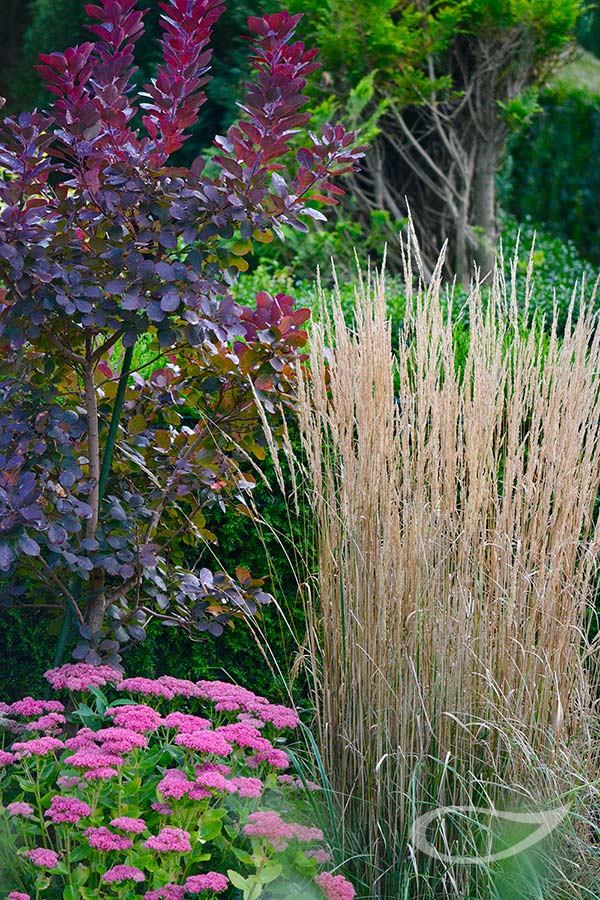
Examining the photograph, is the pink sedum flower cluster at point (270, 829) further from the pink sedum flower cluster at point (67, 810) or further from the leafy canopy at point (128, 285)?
the leafy canopy at point (128, 285)

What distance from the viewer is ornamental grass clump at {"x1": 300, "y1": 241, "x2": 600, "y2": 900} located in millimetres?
2508

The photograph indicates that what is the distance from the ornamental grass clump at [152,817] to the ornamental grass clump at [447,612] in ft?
0.89

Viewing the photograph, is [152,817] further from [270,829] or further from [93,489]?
[93,489]

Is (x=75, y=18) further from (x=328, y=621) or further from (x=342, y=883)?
(x=342, y=883)

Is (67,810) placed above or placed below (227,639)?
above

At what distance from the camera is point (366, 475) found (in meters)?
2.59

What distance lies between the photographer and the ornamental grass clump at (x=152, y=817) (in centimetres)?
191

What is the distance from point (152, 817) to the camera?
2.15 metres

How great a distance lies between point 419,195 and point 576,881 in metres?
6.73

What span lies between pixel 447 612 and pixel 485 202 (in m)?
6.16

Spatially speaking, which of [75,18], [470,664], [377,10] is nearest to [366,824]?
[470,664]

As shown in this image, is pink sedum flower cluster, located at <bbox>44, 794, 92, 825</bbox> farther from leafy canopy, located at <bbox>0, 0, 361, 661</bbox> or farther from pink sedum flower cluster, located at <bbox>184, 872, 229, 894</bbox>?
leafy canopy, located at <bbox>0, 0, 361, 661</bbox>

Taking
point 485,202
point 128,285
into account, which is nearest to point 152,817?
point 128,285

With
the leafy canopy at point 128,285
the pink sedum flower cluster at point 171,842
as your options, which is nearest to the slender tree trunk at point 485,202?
the leafy canopy at point 128,285
